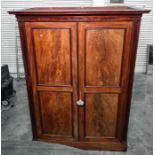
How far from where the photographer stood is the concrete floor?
221 centimetres

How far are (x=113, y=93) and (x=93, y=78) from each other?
0.27 metres

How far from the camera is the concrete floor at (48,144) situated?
221 centimetres

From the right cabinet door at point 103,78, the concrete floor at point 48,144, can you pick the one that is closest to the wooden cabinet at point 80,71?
the right cabinet door at point 103,78

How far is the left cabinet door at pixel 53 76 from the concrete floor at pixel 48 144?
0.63 feet

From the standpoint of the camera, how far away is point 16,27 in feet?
14.0

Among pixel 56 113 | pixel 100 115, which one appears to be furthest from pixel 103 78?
pixel 56 113

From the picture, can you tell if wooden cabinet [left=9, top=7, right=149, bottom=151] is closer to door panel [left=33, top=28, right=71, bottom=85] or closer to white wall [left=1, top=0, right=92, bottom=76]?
door panel [left=33, top=28, right=71, bottom=85]

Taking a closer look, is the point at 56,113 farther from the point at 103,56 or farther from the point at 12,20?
the point at 12,20

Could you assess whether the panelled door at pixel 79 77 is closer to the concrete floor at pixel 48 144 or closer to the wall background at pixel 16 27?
the concrete floor at pixel 48 144

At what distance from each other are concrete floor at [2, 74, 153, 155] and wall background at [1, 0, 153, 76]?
817 millimetres

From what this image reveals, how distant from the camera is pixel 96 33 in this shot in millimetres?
1781

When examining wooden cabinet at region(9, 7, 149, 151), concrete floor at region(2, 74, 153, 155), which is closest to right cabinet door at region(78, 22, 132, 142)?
wooden cabinet at region(9, 7, 149, 151)

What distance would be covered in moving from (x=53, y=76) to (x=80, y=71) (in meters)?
0.29

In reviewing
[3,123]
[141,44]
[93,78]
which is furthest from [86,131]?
[141,44]
